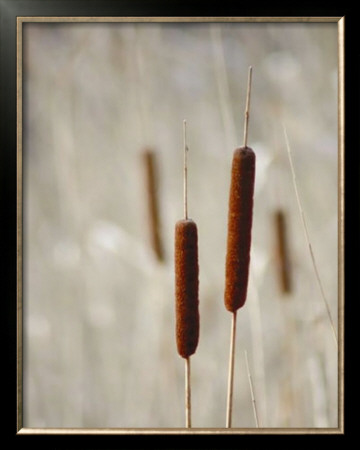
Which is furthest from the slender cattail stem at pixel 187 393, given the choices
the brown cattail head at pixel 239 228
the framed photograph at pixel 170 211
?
the brown cattail head at pixel 239 228

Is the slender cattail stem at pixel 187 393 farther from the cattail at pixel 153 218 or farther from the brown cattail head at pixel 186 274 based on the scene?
the cattail at pixel 153 218

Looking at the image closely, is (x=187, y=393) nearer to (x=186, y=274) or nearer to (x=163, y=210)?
(x=186, y=274)

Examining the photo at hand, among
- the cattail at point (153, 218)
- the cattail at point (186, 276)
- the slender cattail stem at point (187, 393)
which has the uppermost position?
the cattail at point (153, 218)

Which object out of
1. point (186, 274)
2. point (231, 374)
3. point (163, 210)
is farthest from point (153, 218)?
point (231, 374)

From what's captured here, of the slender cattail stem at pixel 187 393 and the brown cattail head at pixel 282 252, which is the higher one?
the brown cattail head at pixel 282 252

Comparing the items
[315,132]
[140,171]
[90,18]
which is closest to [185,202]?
[140,171]

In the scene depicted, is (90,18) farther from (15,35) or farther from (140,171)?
(140,171)
